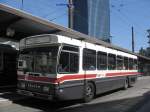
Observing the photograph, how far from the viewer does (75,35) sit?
63.4ft

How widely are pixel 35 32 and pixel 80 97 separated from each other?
8174mm

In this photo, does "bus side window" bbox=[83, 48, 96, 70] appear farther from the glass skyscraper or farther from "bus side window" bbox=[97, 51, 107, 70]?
the glass skyscraper

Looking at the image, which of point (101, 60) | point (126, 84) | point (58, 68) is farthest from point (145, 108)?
point (126, 84)

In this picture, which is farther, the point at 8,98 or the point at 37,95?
the point at 8,98

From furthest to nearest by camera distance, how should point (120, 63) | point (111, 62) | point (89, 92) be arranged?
point (120, 63), point (111, 62), point (89, 92)

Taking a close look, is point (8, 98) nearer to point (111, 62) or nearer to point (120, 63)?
point (111, 62)

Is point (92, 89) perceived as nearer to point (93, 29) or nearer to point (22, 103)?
point (22, 103)

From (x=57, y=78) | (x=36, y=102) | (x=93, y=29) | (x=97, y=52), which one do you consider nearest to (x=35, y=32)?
(x=97, y=52)

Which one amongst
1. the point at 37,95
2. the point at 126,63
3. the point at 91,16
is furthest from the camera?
the point at 91,16

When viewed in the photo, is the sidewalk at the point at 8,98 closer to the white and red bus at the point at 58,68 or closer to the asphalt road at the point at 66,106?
the asphalt road at the point at 66,106

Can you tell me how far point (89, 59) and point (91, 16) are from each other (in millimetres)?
18542

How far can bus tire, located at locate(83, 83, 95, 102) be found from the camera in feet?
42.8

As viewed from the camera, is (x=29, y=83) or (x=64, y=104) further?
(x=64, y=104)

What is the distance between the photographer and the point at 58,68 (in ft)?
36.2
